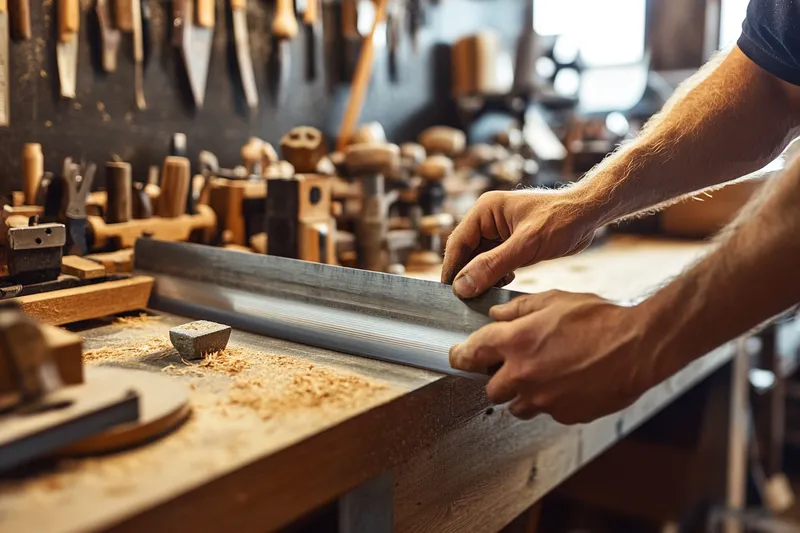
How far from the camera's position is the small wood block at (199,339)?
95cm

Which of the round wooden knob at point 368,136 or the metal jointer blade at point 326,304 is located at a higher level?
the round wooden knob at point 368,136

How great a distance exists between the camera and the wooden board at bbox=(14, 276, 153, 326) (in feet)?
3.67

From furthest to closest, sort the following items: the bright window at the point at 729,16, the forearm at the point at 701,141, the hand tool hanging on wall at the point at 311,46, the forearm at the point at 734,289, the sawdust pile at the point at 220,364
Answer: the bright window at the point at 729,16 < the hand tool hanging on wall at the point at 311,46 < the forearm at the point at 701,141 < the sawdust pile at the point at 220,364 < the forearm at the point at 734,289

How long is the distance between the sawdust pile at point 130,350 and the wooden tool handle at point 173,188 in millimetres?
575

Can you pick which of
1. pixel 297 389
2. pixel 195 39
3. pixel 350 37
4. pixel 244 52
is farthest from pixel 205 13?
pixel 297 389

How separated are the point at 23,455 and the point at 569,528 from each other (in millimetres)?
2293

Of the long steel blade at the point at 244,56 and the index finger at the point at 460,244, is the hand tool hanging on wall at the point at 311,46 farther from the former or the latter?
the index finger at the point at 460,244

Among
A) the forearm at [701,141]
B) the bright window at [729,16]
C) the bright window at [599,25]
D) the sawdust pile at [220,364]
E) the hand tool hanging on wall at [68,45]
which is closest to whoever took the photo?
the sawdust pile at [220,364]

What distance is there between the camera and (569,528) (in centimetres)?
254

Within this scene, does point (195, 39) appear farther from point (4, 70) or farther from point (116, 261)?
point (116, 261)

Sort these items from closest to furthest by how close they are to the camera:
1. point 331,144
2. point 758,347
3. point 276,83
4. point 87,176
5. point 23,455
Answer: point 23,455 < point 87,176 < point 276,83 < point 331,144 < point 758,347

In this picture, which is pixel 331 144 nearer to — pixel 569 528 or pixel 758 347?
pixel 569 528

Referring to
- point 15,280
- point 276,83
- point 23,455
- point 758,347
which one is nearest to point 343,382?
point 23,455

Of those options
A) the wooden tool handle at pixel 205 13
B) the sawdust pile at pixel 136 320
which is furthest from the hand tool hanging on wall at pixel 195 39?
the sawdust pile at pixel 136 320
